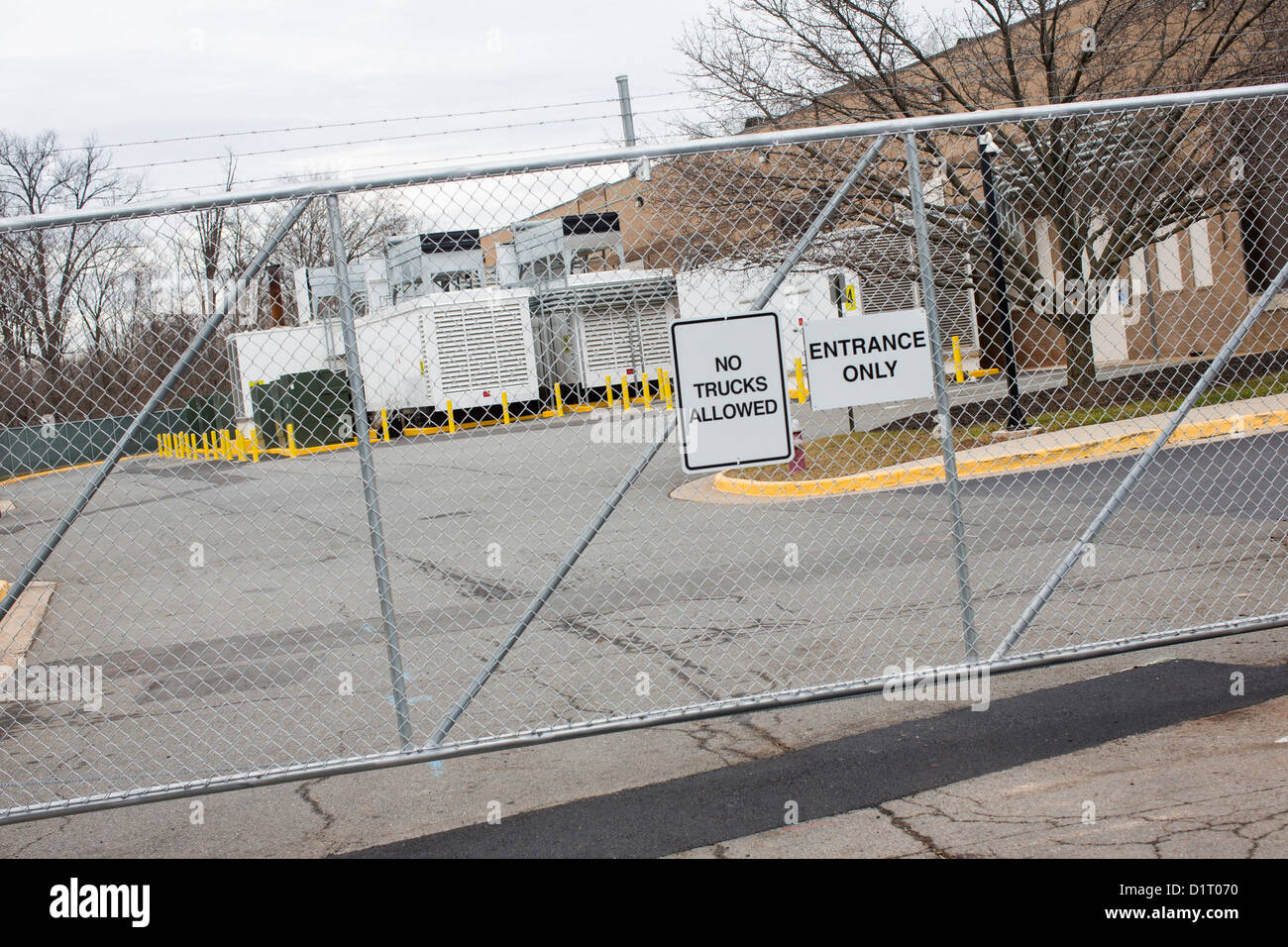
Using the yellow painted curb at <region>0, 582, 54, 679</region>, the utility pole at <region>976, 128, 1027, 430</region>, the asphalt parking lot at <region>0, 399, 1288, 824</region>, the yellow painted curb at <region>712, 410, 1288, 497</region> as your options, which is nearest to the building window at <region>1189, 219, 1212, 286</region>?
the utility pole at <region>976, 128, 1027, 430</region>

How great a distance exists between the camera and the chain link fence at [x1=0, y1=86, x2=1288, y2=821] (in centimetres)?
504

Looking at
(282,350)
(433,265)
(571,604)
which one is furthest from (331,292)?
(571,604)

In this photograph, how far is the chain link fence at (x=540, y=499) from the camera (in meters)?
5.04

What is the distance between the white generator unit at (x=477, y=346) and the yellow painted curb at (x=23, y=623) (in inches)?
150

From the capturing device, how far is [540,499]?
1591 centimetres

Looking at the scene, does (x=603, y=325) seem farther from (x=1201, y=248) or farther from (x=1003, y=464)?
(x=1201, y=248)

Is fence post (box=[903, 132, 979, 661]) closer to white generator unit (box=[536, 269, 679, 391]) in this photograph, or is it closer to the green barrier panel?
white generator unit (box=[536, 269, 679, 391])

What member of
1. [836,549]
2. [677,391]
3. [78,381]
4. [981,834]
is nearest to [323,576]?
[836,549]

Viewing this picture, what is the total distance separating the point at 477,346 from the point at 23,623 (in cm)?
541

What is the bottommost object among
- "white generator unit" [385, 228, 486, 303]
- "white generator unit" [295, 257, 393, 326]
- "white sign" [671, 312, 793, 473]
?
"white sign" [671, 312, 793, 473]

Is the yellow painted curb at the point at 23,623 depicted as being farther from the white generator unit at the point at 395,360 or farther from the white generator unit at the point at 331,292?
the white generator unit at the point at 331,292

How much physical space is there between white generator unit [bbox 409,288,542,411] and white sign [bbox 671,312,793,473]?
3.01ft

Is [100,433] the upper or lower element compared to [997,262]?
lower

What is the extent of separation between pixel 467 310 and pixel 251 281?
1.05 m
